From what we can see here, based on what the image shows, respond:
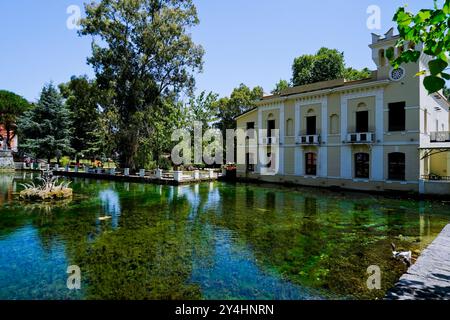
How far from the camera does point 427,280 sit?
4.80 m

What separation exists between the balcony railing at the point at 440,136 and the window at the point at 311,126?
25.2ft

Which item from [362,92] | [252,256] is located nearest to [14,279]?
[252,256]

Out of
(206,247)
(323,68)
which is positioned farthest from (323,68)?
(206,247)

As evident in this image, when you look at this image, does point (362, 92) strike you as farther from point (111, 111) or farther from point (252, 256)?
point (111, 111)

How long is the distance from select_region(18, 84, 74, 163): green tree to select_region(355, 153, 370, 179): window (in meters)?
32.8

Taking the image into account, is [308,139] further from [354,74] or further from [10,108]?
[10,108]

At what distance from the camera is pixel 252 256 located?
711 centimetres

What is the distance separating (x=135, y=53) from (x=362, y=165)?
23981 millimetres

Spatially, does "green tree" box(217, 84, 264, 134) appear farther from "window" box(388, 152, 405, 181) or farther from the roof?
"window" box(388, 152, 405, 181)

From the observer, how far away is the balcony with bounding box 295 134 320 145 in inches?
877

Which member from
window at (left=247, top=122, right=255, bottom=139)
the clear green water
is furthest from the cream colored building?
the clear green water

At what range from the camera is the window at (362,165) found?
66.1ft

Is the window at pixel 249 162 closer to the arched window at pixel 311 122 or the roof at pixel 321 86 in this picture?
the roof at pixel 321 86
